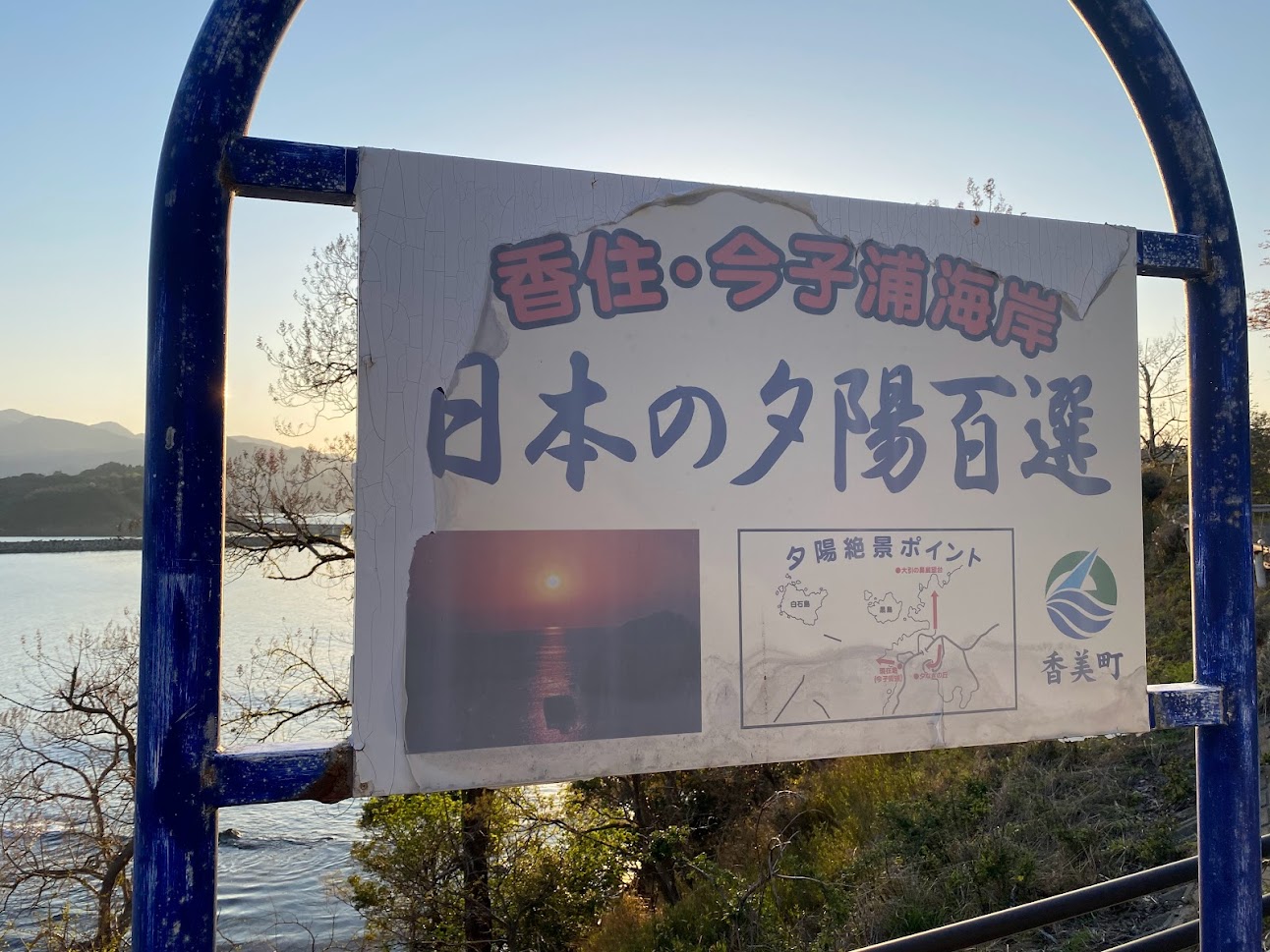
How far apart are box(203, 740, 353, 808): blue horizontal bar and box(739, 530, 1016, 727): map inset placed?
2.19 feet

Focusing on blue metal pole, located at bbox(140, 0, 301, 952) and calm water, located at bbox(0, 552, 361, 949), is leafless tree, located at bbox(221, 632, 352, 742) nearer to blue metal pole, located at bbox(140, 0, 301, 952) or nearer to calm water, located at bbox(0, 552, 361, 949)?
calm water, located at bbox(0, 552, 361, 949)

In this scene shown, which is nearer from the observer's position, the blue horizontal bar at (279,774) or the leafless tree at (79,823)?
the blue horizontal bar at (279,774)

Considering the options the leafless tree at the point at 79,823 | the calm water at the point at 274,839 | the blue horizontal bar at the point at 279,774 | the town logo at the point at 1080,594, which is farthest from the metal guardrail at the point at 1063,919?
the leafless tree at the point at 79,823

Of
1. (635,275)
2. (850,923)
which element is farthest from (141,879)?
(850,923)

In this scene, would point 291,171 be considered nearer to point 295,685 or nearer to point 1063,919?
point 1063,919

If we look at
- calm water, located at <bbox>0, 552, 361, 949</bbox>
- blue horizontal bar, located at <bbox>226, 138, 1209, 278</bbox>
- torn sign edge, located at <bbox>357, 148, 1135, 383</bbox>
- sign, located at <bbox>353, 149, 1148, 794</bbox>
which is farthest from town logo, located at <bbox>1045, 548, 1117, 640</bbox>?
calm water, located at <bbox>0, 552, 361, 949</bbox>

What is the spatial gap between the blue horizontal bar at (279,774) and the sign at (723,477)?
0.16ft

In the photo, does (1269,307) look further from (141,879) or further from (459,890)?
(141,879)

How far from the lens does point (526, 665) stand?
1.40m

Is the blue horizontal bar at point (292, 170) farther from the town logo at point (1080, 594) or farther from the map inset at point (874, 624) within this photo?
the town logo at point (1080, 594)

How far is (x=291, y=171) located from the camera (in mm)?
1349

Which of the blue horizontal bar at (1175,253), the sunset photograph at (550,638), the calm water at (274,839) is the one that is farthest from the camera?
the calm water at (274,839)

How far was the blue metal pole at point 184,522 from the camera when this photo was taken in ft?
4.00

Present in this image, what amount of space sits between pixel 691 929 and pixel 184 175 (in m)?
6.68
